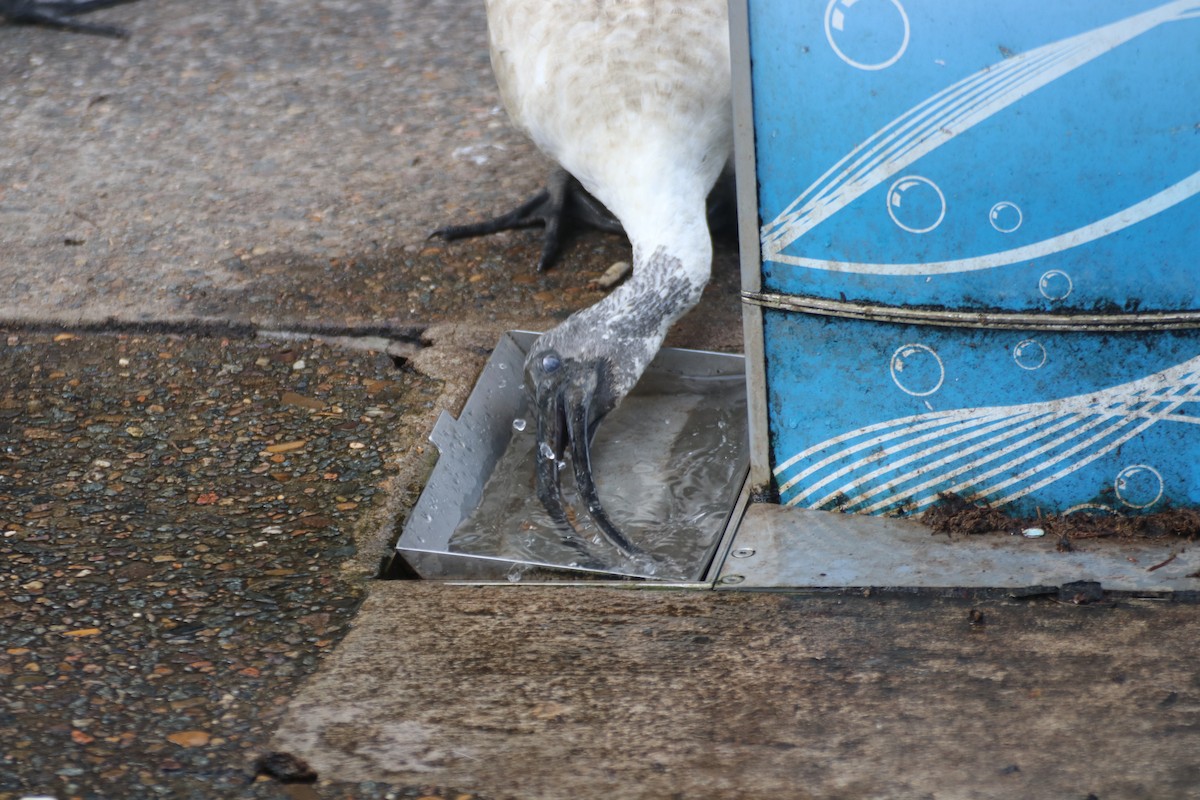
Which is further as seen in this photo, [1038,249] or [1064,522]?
[1064,522]

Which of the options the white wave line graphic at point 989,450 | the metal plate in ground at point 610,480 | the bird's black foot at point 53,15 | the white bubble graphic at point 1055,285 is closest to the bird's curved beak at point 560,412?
the metal plate in ground at point 610,480

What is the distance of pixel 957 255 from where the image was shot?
316 centimetres

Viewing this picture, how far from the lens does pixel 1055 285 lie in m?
3.12

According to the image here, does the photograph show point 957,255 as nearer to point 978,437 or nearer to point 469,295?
point 978,437

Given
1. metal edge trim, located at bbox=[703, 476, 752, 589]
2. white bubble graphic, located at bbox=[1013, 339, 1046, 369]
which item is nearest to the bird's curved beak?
metal edge trim, located at bbox=[703, 476, 752, 589]

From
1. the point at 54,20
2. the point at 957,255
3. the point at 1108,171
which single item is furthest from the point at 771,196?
the point at 54,20

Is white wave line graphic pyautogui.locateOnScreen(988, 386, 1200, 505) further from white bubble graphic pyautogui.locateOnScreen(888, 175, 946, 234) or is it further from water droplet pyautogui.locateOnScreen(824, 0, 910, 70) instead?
water droplet pyautogui.locateOnScreen(824, 0, 910, 70)

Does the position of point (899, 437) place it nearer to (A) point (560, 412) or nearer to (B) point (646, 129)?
(A) point (560, 412)

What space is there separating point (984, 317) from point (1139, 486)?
1.90 ft

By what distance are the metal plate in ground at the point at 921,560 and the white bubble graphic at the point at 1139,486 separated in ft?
0.37

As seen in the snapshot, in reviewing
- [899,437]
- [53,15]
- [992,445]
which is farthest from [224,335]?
[53,15]

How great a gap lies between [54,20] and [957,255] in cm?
545

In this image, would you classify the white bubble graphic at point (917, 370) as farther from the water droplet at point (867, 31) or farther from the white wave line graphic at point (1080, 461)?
the water droplet at point (867, 31)

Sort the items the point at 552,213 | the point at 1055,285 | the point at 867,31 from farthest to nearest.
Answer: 1. the point at 552,213
2. the point at 1055,285
3. the point at 867,31
